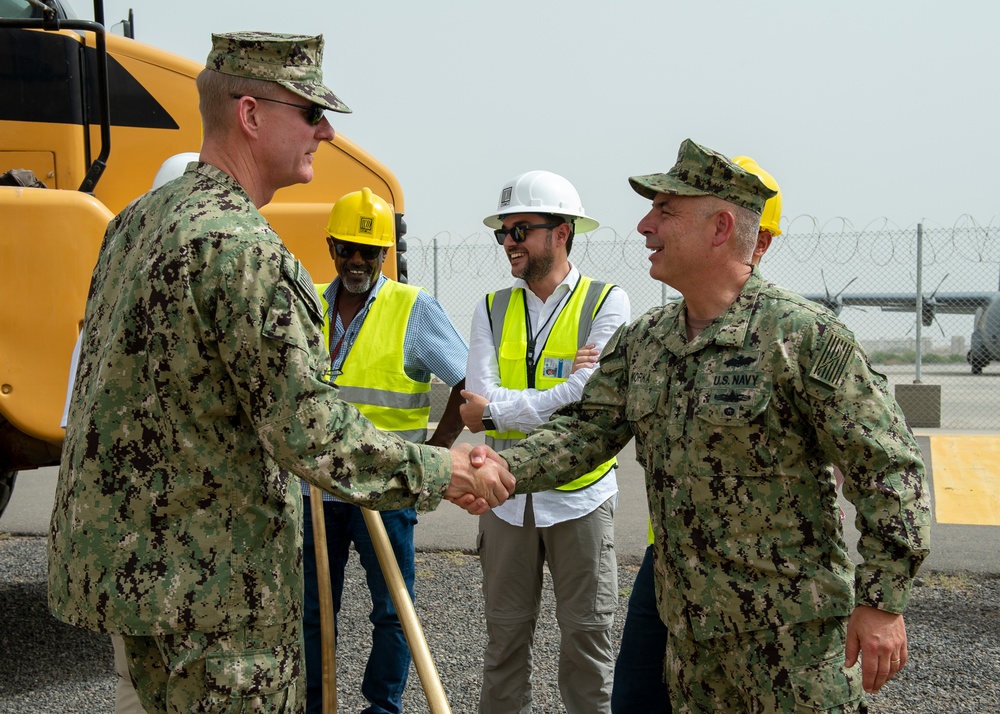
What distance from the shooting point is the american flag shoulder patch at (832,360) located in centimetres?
233

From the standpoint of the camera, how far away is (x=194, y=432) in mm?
2109

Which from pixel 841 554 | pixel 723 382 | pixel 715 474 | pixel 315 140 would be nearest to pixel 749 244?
pixel 723 382

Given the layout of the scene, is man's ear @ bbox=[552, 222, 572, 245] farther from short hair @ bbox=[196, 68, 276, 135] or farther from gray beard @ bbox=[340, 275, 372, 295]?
short hair @ bbox=[196, 68, 276, 135]

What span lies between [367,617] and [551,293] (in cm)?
Result: 224

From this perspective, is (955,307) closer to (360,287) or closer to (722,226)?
(360,287)

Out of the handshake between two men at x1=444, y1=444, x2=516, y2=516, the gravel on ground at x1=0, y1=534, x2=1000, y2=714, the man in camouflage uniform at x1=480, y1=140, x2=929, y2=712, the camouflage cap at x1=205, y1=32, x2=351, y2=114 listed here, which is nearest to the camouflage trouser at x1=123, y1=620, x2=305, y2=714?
Result: the handshake between two men at x1=444, y1=444, x2=516, y2=516

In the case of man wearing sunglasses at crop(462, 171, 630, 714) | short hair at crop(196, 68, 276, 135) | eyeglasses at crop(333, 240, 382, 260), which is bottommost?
man wearing sunglasses at crop(462, 171, 630, 714)

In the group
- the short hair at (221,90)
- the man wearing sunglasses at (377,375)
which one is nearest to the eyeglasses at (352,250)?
the man wearing sunglasses at (377,375)

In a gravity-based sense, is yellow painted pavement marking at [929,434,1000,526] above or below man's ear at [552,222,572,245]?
below

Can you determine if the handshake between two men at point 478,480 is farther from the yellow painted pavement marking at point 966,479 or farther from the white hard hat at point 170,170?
the yellow painted pavement marking at point 966,479

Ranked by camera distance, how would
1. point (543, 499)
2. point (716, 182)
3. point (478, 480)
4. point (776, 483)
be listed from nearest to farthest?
point (776, 483) < point (716, 182) < point (478, 480) < point (543, 499)

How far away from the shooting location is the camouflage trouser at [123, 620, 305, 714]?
2.12m

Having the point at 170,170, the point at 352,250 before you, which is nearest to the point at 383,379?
the point at 352,250

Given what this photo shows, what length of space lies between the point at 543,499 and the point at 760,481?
1364 millimetres
